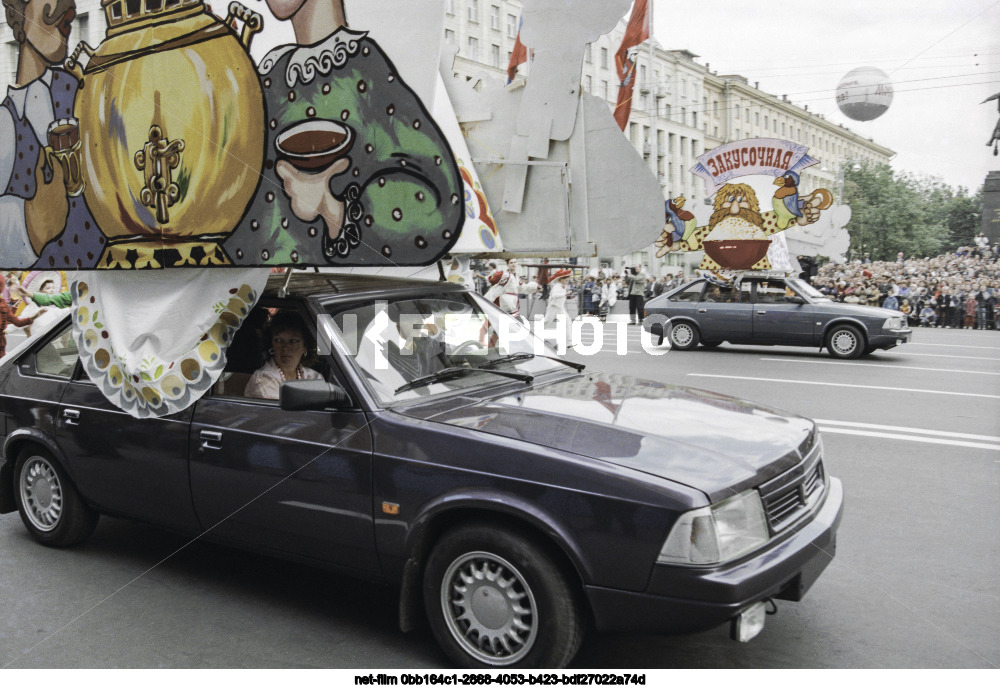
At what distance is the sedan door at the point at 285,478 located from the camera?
146 inches

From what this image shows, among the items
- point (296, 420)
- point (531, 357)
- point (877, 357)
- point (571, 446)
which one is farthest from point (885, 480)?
point (877, 357)

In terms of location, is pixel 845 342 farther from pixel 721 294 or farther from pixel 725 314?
pixel 721 294

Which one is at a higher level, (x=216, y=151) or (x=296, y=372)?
(x=216, y=151)

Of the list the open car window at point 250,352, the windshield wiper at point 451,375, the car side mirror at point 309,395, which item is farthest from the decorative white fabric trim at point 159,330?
the windshield wiper at point 451,375

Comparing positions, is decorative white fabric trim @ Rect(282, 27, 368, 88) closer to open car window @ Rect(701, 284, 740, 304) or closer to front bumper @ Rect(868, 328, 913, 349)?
open car window @ Rect(701, 284, 740, 304)

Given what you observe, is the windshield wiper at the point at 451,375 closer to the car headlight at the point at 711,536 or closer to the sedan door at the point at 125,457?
the sedan door at the point at 125,457

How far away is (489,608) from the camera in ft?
11.0

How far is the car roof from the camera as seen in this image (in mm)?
4340

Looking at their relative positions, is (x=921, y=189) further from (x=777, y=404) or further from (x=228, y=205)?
(x=228, y=205)

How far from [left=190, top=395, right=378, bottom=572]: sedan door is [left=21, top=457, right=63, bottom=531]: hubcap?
1380 millimetres

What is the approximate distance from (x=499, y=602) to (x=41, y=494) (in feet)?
10.8

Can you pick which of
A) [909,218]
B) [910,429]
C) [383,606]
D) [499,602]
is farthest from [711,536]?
[909,218]

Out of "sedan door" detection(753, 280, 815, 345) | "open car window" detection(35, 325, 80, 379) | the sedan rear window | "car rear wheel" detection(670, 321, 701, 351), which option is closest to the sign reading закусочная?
the sedan rear window

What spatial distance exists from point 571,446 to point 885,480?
14.3 feet
